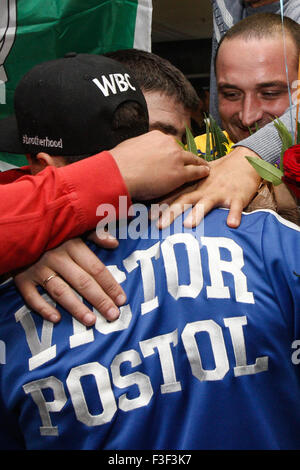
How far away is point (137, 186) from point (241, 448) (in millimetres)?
455

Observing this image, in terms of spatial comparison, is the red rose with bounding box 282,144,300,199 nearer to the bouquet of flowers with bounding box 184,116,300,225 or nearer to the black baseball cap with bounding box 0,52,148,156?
the bouquet of flowers with bounding box 184,116,300,225

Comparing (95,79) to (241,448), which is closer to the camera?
(241,448)

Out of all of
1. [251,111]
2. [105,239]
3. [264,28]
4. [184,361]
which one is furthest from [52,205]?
[264,28]

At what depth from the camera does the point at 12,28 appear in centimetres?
185

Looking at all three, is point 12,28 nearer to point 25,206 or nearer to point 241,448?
point 25,206

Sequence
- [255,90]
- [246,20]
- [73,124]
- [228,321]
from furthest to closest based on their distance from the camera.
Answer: [246,20], [255,90], [73,124], [228,321]

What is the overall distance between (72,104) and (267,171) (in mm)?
398

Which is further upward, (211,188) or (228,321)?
(211,188)

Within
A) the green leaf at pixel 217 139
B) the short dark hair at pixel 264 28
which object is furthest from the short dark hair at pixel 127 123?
the short dark hair at pixel 264 28

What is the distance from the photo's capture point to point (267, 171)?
101cm

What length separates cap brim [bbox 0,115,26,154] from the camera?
1063mm

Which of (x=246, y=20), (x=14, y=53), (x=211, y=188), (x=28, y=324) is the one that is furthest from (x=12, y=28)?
(x=28, y=324)

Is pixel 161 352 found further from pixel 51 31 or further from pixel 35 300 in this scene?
pixel 51 31

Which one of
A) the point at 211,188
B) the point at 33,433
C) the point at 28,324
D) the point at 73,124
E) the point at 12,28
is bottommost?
the point at 33,433
